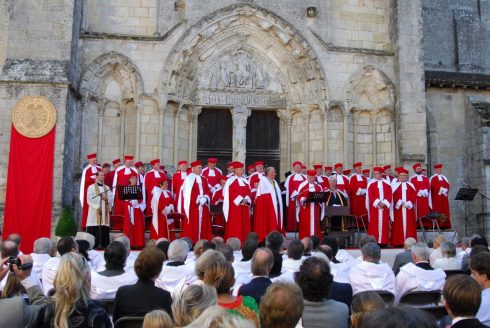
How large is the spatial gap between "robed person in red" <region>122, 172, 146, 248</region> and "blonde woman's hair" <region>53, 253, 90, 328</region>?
925cm

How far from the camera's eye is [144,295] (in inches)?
183

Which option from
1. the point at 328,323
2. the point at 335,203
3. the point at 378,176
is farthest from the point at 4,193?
the point at 328,323

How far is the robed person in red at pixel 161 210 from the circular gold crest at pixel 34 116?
3.31 m

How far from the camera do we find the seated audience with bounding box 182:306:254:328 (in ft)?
7.37

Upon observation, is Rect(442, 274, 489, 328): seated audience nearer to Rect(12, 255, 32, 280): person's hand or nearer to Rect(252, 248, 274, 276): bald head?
Rect(252, 248, 274, 276): bald head

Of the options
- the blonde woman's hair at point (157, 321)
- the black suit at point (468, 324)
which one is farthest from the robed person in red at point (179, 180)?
the black suit at point (468, 324)

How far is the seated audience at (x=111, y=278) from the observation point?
5.74m

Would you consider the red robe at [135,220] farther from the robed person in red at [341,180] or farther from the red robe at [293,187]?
the robed person in red at [341,180]

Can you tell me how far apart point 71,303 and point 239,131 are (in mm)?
13334

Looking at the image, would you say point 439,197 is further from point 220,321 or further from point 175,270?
point 220,321

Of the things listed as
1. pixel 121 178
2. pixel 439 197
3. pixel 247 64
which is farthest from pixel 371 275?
pixel 247 64

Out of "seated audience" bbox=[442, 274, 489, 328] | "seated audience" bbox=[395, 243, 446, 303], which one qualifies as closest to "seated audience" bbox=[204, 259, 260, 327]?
"seated audience" bbox=[442, 274, 489, 328]

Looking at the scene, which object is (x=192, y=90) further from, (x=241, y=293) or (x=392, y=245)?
(x=241, y=293)

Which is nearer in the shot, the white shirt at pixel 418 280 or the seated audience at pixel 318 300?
the seated audience at pixel 318 300
